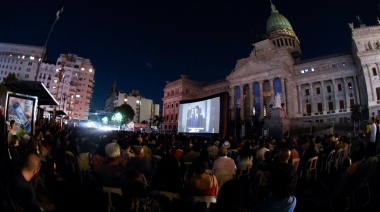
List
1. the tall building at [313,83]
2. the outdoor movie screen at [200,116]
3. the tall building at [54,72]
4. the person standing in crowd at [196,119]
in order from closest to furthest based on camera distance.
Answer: the outdoor movie screen at [200,116] < the person standing in crowd at [196,119] < the tall building at [313,83] < the tall building at [54,72]

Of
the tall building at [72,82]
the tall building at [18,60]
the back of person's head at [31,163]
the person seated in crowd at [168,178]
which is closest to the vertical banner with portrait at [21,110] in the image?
the back of person's head at [31,163]

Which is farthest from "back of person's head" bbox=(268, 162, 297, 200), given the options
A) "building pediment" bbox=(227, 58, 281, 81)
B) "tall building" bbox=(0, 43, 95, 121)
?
"tall building" bbox=(0, 43, 95, 121)

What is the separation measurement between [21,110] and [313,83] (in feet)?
173

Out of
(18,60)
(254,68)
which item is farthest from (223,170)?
(18,60)

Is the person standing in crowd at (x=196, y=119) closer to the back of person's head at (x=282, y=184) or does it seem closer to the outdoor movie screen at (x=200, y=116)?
the outdoor movie screen at (x=200, y=116)

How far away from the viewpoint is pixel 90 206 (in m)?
5.23

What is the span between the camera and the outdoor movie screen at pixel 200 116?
808 inches

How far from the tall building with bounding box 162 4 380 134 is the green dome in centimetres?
1505

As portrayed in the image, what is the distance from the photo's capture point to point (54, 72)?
79.6 metres

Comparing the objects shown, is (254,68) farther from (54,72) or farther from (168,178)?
(54,72)

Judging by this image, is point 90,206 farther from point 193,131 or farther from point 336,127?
point 336,127

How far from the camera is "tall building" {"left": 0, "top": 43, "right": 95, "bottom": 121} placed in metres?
77.1

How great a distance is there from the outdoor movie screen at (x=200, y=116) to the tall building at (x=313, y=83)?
1936 centimetres

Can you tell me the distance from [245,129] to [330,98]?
78.4 feet
